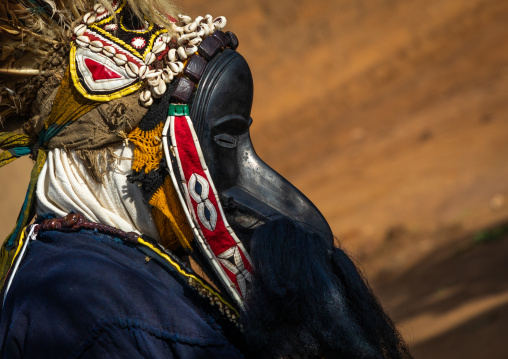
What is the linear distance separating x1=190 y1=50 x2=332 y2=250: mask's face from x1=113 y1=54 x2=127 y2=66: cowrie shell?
266 mm

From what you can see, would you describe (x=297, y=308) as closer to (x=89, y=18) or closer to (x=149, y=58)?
(x=149, y=58)

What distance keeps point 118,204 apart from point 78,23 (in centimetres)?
63

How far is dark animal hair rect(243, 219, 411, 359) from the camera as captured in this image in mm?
2160

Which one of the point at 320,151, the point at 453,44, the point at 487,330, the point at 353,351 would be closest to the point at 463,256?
the point at 487,330

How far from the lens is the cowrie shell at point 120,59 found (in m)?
2.36

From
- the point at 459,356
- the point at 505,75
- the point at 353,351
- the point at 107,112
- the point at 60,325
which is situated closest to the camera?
the point at 60,325

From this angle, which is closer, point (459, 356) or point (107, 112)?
point (107, 112)

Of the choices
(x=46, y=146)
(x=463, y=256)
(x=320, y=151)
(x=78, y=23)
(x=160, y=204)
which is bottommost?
(x=160, y=204)

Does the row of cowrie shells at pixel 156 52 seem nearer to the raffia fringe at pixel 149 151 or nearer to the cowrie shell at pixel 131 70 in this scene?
the cowrie shell at pixel 131 70

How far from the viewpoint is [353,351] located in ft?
7.07

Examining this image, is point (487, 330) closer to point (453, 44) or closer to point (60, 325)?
point (60, 325)

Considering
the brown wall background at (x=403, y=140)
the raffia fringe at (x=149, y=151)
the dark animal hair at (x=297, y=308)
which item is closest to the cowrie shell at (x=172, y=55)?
the raffia fringe at (x=149, y=151)

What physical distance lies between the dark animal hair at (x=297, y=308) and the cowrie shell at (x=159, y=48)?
2.30 ft

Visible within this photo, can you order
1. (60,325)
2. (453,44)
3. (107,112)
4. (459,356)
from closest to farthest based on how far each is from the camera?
(60,325), (107,112), (459,356), (453,44)
